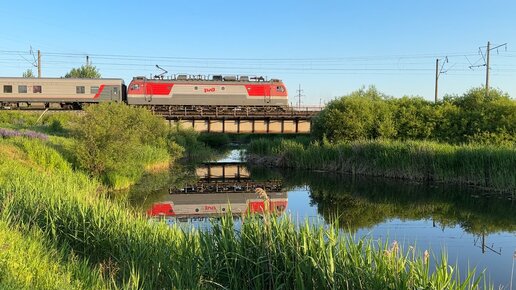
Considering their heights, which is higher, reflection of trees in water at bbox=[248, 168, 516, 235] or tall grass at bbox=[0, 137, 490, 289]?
tall grass at bbox=[0, 137, 490, 289]

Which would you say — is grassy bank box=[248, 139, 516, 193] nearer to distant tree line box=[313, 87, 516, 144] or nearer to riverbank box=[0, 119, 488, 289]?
distant tree line box=[313, 87, 516, 144]

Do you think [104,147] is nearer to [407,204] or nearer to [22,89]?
[407,204]

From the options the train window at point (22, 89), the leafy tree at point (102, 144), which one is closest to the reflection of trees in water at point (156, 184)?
the leafy tree at point (102, 144)

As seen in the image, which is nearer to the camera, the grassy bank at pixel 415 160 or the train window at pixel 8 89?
the grassy bank at pixel 415 160

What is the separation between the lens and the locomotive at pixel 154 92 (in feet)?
117

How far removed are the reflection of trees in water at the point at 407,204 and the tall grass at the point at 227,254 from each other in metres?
4.98

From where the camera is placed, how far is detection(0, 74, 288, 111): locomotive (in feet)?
117

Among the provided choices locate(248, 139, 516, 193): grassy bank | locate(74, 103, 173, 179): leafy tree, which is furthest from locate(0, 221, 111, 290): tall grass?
locate(248, 139, 516, 193): grassy bank

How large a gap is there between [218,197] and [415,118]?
1227 centimetres

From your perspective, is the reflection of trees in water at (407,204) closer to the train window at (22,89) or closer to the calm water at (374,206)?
the calm water at (374,206)

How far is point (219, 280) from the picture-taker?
539 centimetres

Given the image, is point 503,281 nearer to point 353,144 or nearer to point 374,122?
point 353,144

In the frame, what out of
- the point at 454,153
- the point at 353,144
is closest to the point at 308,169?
the point at 353,144

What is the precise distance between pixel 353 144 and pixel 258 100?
1829 cm
